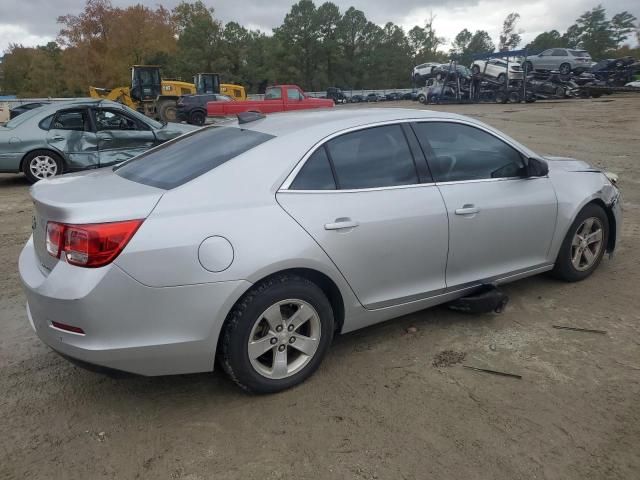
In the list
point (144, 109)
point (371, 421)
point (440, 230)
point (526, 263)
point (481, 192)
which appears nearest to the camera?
point (371, 421)

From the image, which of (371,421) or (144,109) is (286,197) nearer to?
(371,421)

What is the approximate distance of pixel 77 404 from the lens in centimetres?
290

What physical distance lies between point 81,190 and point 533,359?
286 cm

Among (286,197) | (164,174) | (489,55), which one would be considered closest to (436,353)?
(286,197)

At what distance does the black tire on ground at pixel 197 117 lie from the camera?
80.1ft

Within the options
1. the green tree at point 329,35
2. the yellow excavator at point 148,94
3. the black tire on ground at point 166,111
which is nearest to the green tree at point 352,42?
the green tree at point 329,35

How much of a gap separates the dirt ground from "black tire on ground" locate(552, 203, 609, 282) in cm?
42

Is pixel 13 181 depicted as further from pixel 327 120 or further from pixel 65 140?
pixel 327 120

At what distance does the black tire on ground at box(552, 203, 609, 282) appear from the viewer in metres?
4.29

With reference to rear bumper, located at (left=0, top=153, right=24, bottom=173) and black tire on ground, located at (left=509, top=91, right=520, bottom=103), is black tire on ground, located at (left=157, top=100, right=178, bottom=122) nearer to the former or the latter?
rear bumper, located at (left=0, top=153, right=24, bottom=173)

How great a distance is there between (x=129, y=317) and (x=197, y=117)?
23392 millimetres

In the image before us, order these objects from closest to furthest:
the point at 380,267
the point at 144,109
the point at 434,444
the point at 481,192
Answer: the point at 434,444
the point at 380,267
the point at 481,192
the point at 144,109

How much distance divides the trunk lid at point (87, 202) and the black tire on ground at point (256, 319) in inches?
26.8

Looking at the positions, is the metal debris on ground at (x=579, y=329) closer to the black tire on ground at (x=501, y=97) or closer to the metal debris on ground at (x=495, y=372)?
the metal debris on ground at (x=495, y=372)
